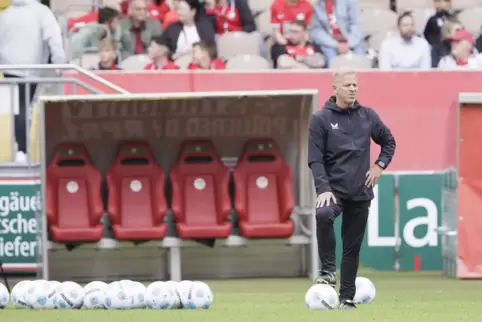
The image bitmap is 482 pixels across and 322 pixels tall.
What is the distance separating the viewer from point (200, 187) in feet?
50.0

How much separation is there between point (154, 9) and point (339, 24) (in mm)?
2443

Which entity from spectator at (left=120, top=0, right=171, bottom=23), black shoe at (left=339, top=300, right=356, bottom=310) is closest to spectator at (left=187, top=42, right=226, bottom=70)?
spectator at (left=120, top=0, right=171, bottom=23)

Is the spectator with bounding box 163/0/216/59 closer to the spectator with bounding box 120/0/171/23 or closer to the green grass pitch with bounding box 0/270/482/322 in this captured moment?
the spectator with bounding box 120/0/171/23

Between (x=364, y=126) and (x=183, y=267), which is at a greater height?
(x=364, y=126)

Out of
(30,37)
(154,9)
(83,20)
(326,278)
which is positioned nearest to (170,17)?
(154,9)

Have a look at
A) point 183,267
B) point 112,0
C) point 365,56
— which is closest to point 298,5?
point 365,56

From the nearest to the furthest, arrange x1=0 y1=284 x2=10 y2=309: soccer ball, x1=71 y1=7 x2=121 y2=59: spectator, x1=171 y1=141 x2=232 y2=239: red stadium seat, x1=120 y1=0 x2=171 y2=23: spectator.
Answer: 1. x1=0 y1=284 x2=10 y2=309: soccer ball
2. x1=171 y1=141 x2=232 y2=239: red stadium seat
3. x1=71 y1=7 x2=121 y2=59: spectator
4. x1=120 y1=0 x2=171 y2=23: spectator

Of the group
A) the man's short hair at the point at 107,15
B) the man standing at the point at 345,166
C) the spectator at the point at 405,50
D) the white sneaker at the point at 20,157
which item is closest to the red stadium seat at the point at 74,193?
the white sneaker at the point at 20,157

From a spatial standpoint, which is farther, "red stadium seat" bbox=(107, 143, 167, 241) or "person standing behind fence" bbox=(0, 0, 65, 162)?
"person standing behind fence" bbox=(0, 0, 65, 162)

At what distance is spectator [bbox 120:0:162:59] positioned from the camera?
17.1 m

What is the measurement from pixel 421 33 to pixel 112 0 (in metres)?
4.25

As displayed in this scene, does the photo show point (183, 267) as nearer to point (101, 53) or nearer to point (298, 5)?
point (101, 53)

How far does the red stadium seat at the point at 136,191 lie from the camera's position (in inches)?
589

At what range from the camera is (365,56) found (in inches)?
696
